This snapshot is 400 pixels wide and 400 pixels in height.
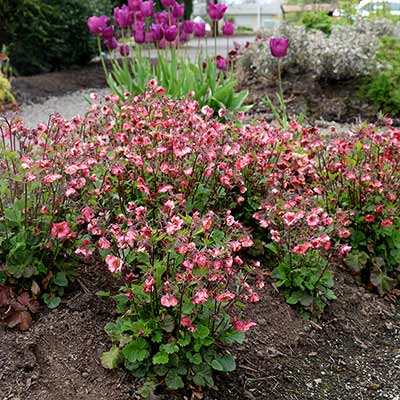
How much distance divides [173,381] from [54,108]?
23.0ft

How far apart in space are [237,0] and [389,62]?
24.3 meters

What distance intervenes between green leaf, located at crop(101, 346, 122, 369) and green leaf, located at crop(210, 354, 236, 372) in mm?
364

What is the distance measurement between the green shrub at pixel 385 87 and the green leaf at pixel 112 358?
557cm

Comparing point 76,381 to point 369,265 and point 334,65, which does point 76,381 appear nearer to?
point 369,265

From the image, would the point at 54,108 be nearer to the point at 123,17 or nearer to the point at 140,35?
the point at 140,35

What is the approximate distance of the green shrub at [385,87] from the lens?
23.9ft

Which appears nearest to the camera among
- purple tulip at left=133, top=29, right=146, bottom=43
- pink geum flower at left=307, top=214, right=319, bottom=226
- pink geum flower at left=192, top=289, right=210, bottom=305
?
pink geum flower at left=192, top=289, right=210, bottom=305

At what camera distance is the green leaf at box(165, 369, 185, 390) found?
2.31 m

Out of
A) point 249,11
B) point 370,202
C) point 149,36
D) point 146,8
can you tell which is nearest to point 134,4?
point 146,8

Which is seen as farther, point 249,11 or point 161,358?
point 249,11

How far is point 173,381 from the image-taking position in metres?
2.31

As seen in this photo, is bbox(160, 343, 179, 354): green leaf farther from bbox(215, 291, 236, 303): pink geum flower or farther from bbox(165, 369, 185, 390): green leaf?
bbox(215, 291, 236, 303): pink geum flower

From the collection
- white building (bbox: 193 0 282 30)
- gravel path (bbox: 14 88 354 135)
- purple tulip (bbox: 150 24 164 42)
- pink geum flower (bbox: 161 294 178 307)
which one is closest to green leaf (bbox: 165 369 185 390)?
pink geum flower (bbox: 161 294 178 307)

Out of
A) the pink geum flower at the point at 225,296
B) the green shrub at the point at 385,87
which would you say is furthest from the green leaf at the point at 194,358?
the green shrub at the point at 385,87
